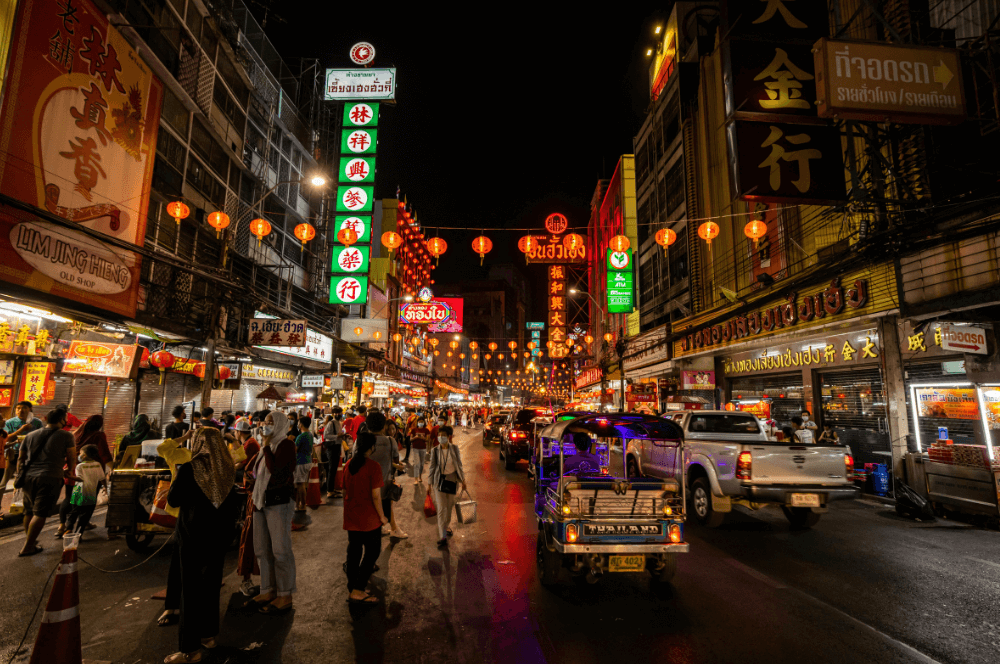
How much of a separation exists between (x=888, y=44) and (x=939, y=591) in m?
9.60

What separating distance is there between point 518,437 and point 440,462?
8674 mm

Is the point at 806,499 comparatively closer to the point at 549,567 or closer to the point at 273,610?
the point at 549,567

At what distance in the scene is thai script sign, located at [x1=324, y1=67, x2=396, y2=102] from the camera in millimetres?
24281

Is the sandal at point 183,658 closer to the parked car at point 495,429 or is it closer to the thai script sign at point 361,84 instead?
the parked car at point 495,429

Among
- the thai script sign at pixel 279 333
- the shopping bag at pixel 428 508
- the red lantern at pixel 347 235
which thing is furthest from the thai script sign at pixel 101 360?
the red lantern at pixel 347 235

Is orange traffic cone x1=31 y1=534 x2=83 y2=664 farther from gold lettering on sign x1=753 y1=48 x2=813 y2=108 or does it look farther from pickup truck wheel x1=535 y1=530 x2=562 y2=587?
gold lettering on sign x1=753 y1=48 x2=813 y2=108

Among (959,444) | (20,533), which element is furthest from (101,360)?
(959,444)

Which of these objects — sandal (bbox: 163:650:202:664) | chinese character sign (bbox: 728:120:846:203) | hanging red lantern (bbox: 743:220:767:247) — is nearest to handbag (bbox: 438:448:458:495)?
sandal (bbox: 163:650:202:664)

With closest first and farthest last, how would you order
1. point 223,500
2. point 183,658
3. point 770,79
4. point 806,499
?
1. point 183,658
2. point 223,500
3. point 806,499
4. point 770,79

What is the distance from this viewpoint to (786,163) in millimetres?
10227

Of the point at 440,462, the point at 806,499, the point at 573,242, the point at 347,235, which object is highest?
the point at 573,242

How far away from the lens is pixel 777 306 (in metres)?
14.9

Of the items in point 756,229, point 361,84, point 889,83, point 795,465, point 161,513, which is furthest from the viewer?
point 361,84

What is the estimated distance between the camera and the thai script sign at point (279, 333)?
16.2 metres
